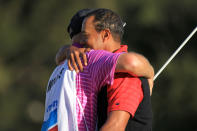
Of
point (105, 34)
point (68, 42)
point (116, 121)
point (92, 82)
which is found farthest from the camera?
point (68, 42)

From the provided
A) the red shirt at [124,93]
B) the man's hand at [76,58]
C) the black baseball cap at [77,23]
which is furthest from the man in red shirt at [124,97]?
the black baseball cap at [77,23]

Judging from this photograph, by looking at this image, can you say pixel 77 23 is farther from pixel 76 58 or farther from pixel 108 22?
pixel 76 58

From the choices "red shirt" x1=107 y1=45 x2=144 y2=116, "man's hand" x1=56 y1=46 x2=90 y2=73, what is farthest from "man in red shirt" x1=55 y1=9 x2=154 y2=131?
"man's hand" x1=56 y1=46 x2=90 y2=73

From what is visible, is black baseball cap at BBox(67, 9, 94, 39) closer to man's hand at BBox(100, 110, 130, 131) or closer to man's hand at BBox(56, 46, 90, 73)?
man's hand at BBox(56, 46, 90, 73)

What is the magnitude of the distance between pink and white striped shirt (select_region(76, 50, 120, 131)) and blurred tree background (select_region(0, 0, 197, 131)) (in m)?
6.51

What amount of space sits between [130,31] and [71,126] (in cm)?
727

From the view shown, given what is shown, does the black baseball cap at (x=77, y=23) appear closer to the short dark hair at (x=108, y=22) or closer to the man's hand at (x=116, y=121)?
the short dark hair at (x=108, y=22)

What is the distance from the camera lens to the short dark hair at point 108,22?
6.77 ft

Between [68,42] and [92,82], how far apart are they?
716 centimetres

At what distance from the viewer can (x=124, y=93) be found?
1.78m

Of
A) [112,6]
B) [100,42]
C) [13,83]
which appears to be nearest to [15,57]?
[13,83]

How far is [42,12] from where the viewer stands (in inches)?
399

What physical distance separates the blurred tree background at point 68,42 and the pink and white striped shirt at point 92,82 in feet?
21.3

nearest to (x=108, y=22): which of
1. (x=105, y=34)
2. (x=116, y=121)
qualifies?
(x=105, y=34)
